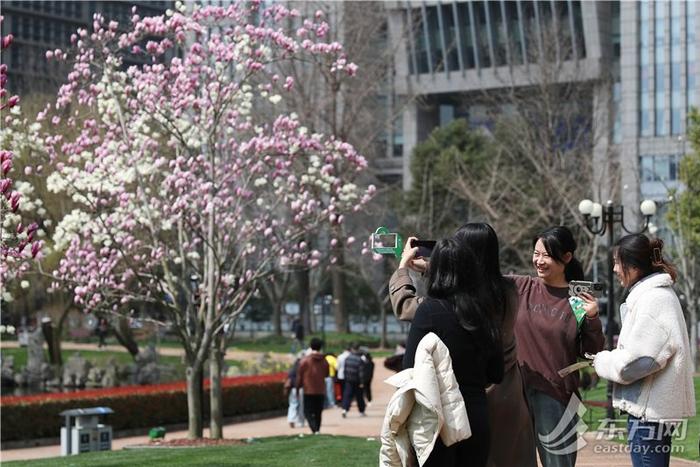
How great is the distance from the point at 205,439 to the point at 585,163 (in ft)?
80.7

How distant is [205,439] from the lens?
17.8 metres

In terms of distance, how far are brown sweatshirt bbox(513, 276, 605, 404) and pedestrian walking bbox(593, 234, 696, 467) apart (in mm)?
378

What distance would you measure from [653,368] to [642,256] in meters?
0.55

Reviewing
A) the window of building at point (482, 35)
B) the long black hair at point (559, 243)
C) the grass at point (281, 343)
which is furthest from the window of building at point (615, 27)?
the long black hair at point (559, 243)

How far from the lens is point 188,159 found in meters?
19.2

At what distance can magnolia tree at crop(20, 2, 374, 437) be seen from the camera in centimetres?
1784

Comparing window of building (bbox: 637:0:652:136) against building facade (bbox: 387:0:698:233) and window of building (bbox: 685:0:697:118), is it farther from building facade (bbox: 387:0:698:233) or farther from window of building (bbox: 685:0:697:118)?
window of building (bbox: 685:0:697:118)

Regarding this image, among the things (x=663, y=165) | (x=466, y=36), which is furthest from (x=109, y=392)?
(x=466, y=36)

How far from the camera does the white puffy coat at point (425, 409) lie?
5.23 meters

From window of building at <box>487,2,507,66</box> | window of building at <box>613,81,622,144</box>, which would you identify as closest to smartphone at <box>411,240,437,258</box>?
window of building at <box>613,81,622,144</box>

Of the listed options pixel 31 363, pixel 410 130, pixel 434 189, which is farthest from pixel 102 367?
pixel 410 130

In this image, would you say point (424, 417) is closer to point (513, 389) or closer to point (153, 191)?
point (513, 389)

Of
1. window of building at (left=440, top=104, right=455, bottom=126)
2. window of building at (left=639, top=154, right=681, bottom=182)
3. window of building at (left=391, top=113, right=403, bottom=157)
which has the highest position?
window of building at (left=440, top=104, right=455, bottom=126)

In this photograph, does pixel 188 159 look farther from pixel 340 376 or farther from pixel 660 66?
pixel 660 66
